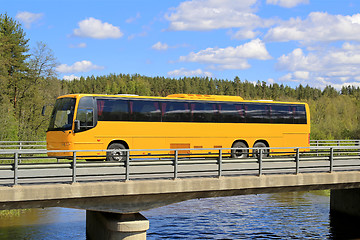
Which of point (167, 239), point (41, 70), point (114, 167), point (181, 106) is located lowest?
point (167, 239)

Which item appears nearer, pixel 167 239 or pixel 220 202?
pixel 167 239

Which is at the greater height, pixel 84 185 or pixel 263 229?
pixel 84 185

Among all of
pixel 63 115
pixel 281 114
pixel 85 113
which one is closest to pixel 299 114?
pixel 281 114

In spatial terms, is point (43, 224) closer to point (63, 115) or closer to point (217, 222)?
point (63, 115)

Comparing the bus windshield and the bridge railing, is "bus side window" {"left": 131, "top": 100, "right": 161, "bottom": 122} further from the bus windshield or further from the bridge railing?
the bridge railing

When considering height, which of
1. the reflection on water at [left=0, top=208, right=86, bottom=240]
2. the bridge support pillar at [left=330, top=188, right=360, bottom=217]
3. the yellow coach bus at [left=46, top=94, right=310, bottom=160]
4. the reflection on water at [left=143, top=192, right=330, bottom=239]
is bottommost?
the reflection on water at [left=0, top=208, right=86, bottom=240]

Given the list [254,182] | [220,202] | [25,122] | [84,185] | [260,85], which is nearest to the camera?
[84,185]

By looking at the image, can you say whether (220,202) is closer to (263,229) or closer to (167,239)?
(263,229)

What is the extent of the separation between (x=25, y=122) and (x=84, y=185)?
38.7 m

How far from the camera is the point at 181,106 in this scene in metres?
25.4

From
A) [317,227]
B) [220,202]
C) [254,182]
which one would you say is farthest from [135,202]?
[220,202]

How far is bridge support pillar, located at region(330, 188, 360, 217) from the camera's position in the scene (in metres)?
25.4

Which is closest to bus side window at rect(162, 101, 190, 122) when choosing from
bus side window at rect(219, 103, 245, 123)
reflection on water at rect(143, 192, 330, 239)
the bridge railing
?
bus side window at rect(219, 103, 245, 123)

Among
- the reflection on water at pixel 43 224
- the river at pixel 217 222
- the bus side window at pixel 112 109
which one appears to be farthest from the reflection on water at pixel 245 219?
the bus side window at pixel 112 109
